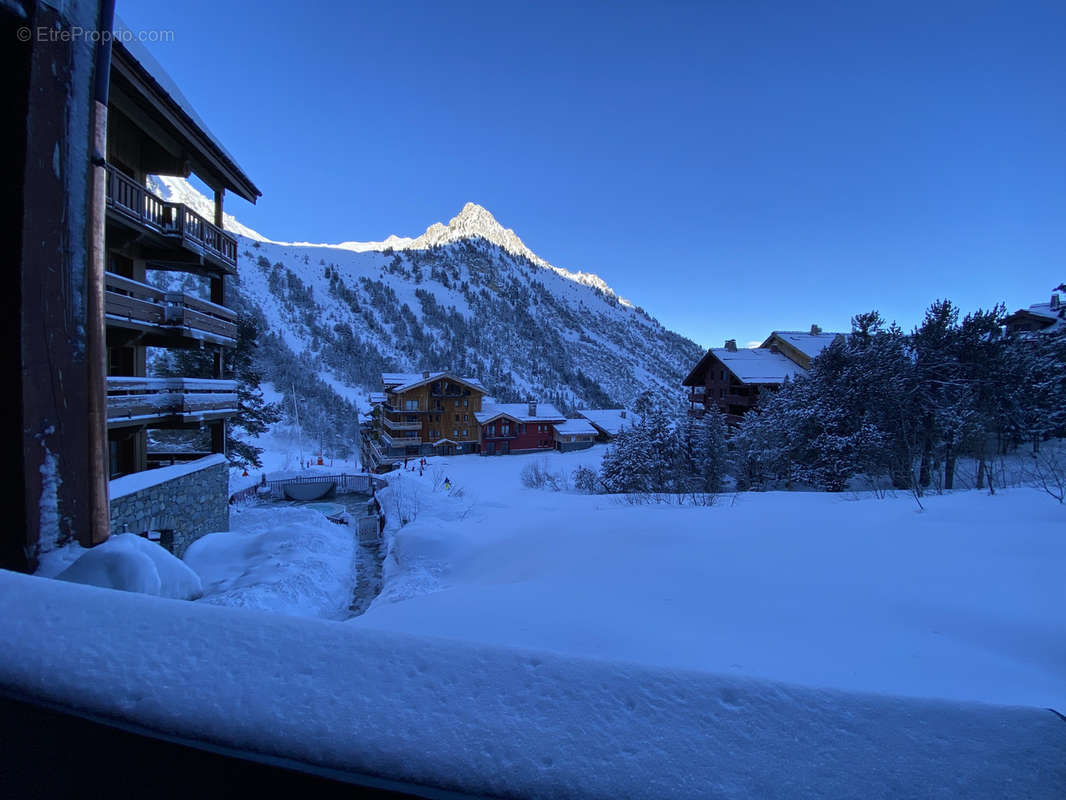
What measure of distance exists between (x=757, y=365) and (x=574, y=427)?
18.4 m

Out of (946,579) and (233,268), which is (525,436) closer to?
(233,268)

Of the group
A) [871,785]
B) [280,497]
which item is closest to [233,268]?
[871,785]

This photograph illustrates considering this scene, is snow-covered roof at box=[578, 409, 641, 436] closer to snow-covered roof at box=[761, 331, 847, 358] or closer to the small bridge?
snow-covered roof at box=[761, 331, 847, 358]

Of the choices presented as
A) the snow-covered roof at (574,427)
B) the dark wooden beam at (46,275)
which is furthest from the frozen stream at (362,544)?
the snow-covered roof at (574,427)

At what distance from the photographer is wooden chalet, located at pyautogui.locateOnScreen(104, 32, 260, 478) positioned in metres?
6.71

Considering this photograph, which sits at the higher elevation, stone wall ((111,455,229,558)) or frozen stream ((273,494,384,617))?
stone wall ((111,455,229,558))

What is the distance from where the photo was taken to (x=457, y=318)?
91.6 meters

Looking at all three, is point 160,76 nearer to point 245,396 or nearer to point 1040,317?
point 245,396

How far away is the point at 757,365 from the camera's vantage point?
3150 cm

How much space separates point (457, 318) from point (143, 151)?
83430 millimetres

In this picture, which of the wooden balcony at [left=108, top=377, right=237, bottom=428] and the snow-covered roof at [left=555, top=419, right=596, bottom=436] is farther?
the snow-covered roof at [left=555, top=419, right=596, bottom=436]

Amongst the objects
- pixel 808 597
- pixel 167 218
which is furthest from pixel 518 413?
pixel 808 597

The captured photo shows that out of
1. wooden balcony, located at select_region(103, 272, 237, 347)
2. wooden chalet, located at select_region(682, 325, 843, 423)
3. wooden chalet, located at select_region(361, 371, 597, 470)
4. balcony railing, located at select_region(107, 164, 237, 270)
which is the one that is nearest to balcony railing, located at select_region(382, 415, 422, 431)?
wooden chalet, located at select_region(361, 371, 597, 470)

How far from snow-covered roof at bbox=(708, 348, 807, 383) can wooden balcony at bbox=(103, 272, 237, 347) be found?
2861 cm
